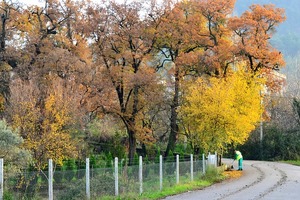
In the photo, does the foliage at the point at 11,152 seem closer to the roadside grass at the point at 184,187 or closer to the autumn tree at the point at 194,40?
the roadside grass at the point at 184,187

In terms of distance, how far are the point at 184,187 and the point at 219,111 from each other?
9.89 meters

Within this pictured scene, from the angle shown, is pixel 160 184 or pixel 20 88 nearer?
pixel 160 184

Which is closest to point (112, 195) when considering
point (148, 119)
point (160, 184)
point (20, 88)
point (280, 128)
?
point (160, 184)

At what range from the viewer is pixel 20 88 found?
30094 millimetres

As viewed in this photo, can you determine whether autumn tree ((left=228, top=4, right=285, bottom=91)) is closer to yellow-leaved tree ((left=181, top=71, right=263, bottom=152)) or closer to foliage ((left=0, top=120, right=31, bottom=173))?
yellow-leaved tree ((left=181, top=71, right=263, bottom=152))

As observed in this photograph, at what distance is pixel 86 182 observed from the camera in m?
17.5

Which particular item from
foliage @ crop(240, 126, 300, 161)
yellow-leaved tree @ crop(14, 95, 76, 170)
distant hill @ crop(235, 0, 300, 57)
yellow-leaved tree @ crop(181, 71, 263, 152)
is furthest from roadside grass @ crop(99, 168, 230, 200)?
distant hill @ crop(235, 0, 300, 57)

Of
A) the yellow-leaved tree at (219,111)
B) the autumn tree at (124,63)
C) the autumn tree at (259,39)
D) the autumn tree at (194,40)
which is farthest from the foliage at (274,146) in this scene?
the autumn tree at (124,63)

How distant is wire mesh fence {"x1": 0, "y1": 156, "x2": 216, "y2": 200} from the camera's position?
52.8 feet

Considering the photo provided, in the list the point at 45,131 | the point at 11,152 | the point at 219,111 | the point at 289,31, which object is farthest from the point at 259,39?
the point at 289,31

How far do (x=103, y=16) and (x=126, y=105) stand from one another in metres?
7.35

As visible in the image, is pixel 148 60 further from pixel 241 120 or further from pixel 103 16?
pixel 241 120

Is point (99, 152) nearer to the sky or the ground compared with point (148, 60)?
nearer to the ground

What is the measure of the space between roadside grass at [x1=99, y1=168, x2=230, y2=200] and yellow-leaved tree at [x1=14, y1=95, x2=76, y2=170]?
6.14 meters
